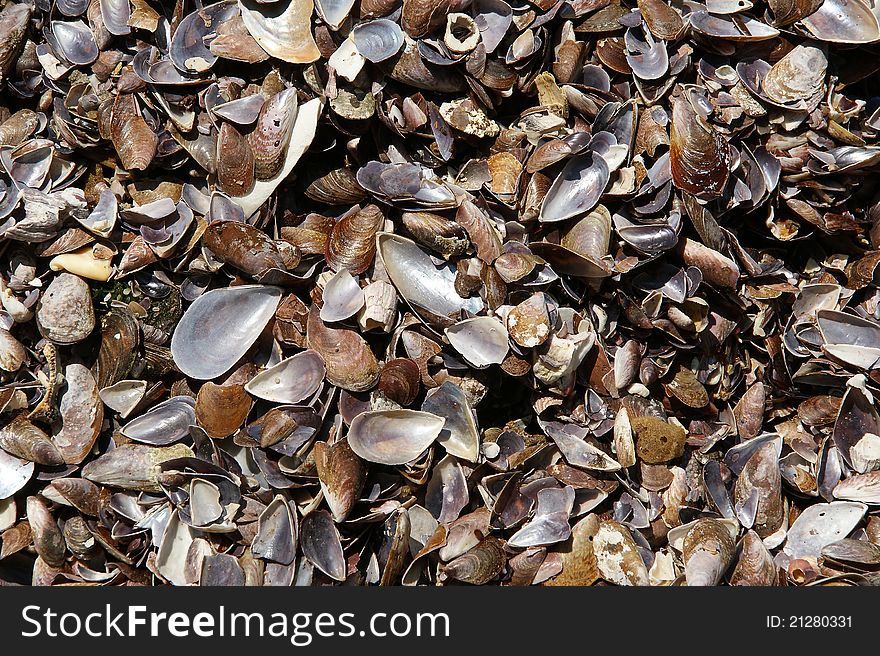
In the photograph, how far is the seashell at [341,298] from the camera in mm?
1850

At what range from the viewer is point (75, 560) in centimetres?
197

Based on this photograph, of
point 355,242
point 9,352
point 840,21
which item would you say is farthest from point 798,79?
point 9,352

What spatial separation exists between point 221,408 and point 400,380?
→ 0.44 m

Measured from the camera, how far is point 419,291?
6.24 ft

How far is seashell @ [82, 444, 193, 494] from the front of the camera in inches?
75.5

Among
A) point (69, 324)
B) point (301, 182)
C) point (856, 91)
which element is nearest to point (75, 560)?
point (69, 324)

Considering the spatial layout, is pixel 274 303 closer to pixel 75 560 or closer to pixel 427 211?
pixel 427 211

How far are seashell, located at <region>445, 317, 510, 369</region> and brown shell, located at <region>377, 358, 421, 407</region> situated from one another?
12 centimetres

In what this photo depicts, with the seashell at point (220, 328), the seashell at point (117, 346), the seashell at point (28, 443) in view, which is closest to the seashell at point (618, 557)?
the seashell at point (220, 328)

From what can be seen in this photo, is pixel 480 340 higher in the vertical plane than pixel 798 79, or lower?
lower

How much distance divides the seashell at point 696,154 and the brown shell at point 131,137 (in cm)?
128

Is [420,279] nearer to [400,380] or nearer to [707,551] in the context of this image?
[400,380]

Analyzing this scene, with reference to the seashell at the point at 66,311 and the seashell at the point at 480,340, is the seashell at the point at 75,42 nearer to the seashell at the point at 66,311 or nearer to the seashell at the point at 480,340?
the seashell at the point at 66,311

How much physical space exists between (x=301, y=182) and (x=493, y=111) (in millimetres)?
528
